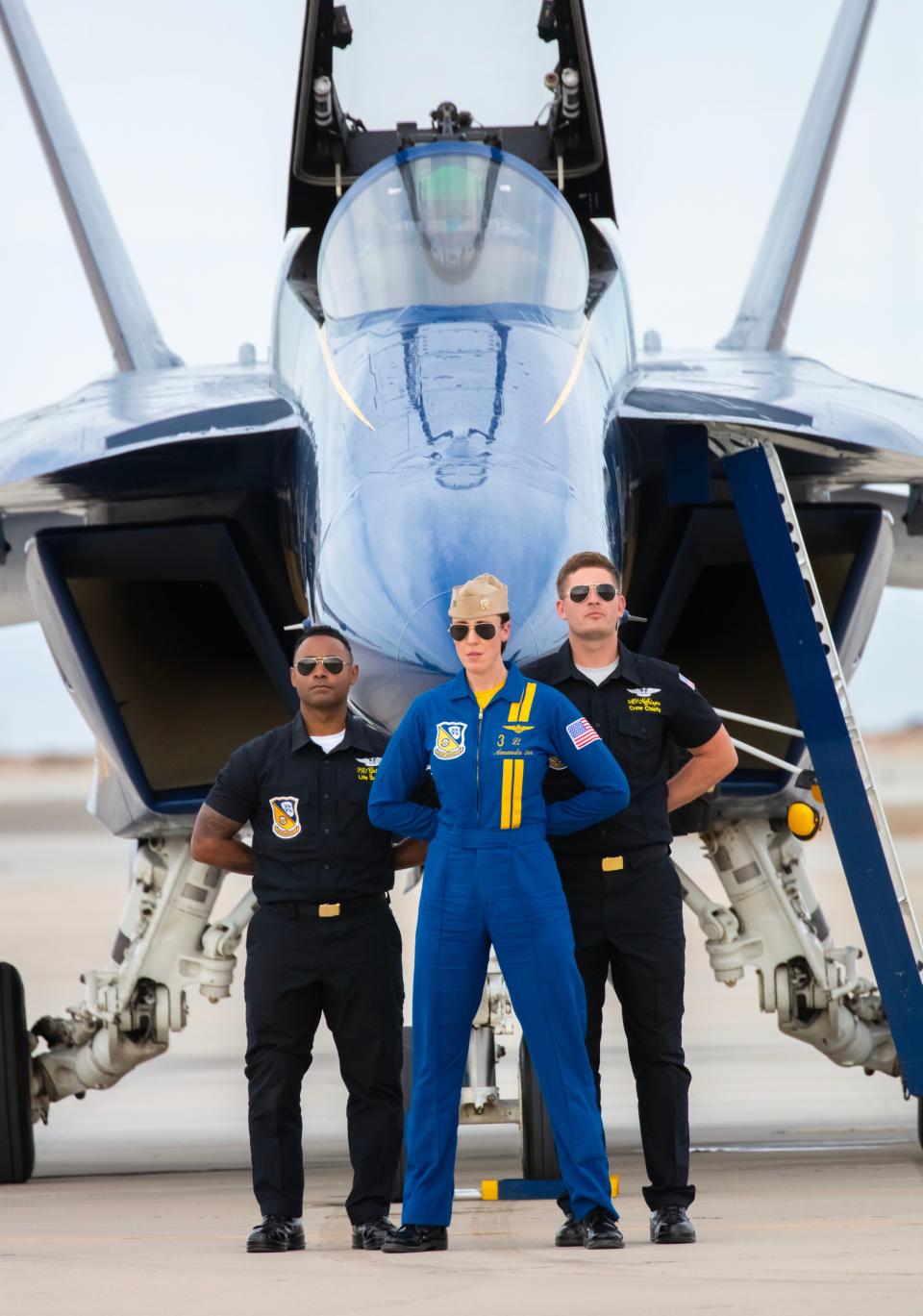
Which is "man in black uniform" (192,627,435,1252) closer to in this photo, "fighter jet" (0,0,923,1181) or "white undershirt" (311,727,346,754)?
"white undershirt" (311,727,346,754)

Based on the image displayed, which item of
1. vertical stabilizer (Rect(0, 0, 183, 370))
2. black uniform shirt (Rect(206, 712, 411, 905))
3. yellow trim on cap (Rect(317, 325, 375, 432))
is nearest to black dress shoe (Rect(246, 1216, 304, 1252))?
black uniform shirt (Rect(206, 712, 411, 905))

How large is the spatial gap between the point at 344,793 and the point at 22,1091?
345cm

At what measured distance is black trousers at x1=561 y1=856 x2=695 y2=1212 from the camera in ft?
16.1

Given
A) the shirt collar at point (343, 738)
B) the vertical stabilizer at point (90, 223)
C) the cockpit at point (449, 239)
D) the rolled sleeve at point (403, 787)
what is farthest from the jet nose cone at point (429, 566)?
the vertical stabilizer at point (90, 223)

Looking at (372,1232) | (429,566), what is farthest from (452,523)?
(372,1232)

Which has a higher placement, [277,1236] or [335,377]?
[335,377]

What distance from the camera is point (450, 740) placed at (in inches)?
187

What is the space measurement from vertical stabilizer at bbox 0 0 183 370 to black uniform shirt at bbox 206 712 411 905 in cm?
512

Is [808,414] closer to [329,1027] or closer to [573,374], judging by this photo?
[573,374]

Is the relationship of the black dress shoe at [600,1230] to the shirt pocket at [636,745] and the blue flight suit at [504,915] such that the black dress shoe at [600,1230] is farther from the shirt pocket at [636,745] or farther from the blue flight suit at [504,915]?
the shirt pocket at [636,745]

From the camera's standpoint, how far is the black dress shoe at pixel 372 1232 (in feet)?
16.0

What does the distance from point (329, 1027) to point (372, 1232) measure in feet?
1.65

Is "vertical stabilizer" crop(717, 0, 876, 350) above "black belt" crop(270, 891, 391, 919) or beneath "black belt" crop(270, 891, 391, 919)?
above

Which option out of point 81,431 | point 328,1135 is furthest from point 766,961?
point 81,431
